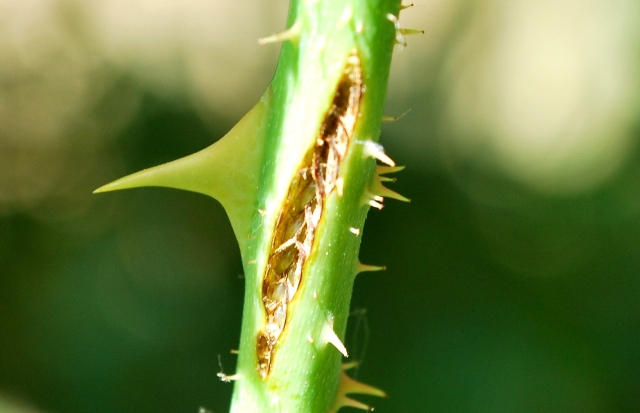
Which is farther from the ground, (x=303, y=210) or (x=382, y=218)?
(x=303, y=210)

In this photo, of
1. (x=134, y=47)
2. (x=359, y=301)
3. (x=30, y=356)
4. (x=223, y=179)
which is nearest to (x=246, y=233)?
(x=223, y=179)

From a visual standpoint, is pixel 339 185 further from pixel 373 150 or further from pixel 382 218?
pixel 382 218

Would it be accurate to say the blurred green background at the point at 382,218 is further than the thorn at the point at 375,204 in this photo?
Yes

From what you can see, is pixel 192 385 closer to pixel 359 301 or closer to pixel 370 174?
pixel 359 301

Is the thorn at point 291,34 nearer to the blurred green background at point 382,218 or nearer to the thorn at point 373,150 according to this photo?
the thorn at point 373,150

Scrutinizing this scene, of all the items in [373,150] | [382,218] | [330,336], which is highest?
[373,150]

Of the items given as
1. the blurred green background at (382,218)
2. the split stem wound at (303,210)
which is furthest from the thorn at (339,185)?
the blurred green background at (382,218)

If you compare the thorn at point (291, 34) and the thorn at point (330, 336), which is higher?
the thorn at point (291, 34)

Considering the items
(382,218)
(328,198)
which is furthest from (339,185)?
(382,218)
